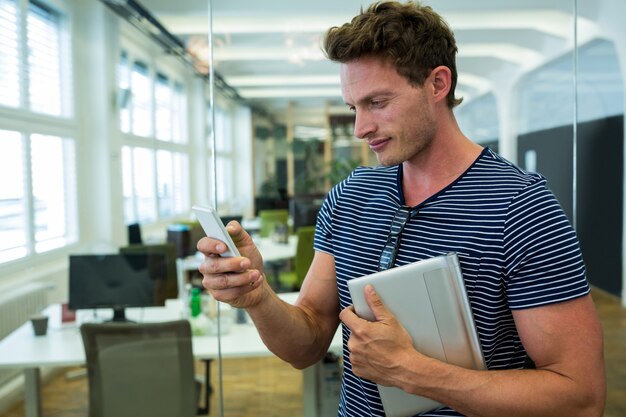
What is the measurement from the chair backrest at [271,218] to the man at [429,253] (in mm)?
1516

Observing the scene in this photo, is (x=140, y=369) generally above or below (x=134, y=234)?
below

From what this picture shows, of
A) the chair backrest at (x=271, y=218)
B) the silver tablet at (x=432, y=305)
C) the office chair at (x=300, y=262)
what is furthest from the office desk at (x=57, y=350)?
the silver tablet at (x=432, y=305)

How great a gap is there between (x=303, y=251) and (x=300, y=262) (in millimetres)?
72

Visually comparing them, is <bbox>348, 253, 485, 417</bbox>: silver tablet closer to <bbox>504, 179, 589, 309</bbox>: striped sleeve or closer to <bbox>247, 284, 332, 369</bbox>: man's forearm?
<bbox>504, 179, 589, 309</bbox>: striped sleeve

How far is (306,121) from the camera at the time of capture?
8.54 feet

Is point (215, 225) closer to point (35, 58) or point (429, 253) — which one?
point (429, 253)

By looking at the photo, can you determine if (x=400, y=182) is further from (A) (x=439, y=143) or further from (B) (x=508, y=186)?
(B) (x=508, y=186)

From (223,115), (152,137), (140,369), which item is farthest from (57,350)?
(223,115)

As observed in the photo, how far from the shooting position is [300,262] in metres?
2.80

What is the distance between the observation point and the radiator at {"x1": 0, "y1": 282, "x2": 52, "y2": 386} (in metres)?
2.38

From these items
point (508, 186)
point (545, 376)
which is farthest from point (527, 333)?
point (508, 186)

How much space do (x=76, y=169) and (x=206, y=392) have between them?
1.31 metres

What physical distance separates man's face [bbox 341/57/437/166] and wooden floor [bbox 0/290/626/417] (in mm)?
1680

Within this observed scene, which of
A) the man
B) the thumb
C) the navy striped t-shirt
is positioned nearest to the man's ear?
the man
